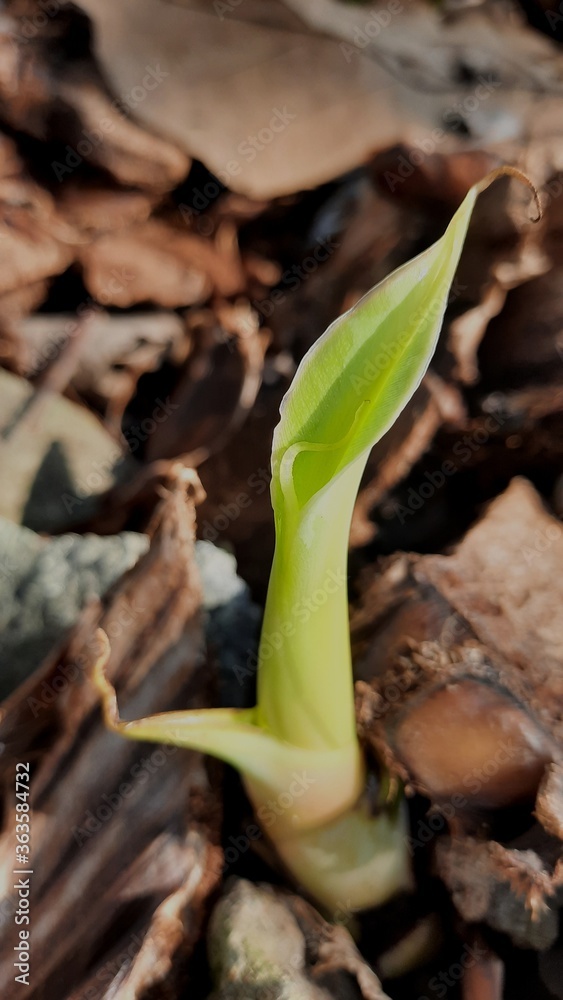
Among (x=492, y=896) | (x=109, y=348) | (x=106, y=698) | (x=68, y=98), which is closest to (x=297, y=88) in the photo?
(x=68, y=98)

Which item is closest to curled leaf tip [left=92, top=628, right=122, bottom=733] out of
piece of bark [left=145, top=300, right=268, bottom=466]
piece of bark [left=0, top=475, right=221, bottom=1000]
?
piece of bark [left=0, top=475, right=221, bottom=1000]

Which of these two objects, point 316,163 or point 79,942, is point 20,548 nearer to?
point 79,942

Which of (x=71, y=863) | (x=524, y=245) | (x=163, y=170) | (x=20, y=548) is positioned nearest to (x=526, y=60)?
(x=524, y=245)

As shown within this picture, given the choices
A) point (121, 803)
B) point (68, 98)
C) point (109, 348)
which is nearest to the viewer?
point (121, 803)

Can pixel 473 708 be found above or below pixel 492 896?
above

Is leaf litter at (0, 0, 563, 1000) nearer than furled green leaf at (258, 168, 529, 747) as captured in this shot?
No

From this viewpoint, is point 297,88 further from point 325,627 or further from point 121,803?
point 121,803

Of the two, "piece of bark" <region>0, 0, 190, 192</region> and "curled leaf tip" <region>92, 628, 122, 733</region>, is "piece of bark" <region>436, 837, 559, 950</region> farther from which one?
"piece of bark" <region>0, 0, 190, 192</region>
